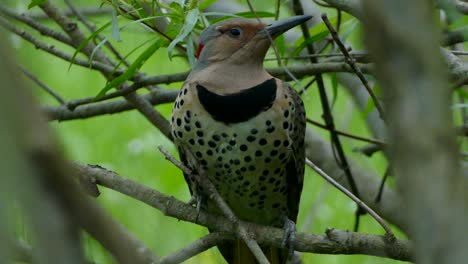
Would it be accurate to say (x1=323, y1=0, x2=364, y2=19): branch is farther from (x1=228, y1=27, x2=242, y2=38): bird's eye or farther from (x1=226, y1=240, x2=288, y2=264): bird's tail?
(x1=226, y1=240, x2=288, y2=264): bird's tail

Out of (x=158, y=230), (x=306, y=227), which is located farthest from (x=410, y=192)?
(x=306, y=227)

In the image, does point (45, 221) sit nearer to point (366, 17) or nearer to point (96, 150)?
point (366, 17)

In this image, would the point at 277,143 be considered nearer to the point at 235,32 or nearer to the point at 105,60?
the point at 235,32

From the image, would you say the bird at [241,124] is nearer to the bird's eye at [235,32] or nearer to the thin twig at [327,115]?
the bird's eye at [235,32]

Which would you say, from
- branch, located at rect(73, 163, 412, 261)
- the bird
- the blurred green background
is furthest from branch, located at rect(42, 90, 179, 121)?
branch, located at rect(73, 163, 412, 261)

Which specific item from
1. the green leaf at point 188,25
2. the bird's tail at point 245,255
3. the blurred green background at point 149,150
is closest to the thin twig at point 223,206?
the green leaf at point 188,25

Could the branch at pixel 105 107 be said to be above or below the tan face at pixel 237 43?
below

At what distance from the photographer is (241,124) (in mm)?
3816

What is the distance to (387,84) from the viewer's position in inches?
43.1

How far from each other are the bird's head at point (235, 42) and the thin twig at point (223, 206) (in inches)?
23.0

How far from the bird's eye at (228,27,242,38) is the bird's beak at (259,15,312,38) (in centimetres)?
13

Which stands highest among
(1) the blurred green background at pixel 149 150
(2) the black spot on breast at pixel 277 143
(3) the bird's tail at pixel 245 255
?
(2) the black spot on breast at pixel 277 143

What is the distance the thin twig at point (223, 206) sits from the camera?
284cm

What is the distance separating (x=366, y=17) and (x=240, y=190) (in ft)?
9.76
